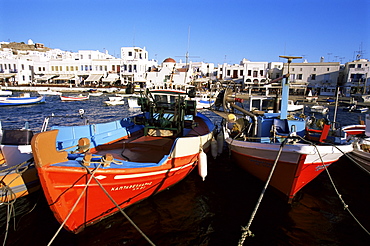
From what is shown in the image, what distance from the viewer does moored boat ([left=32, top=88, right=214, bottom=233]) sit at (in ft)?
18.9

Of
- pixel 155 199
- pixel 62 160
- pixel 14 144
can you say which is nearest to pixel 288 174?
pixel 155 199

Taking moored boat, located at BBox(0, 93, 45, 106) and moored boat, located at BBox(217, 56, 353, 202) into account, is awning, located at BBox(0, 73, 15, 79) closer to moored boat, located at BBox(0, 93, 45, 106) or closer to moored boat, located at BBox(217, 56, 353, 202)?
moored boat, located at BBox(0, 93, 45, 106)

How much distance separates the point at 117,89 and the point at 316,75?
50726 mm

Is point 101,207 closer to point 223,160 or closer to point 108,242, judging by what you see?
point 108,242

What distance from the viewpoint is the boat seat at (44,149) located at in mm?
5289

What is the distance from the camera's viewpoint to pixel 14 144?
9031mm

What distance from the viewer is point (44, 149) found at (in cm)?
549

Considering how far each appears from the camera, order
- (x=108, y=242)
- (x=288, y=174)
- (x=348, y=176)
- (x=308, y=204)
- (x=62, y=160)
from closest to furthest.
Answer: (x=62, y=160), (x=108, y=242), (x=288, y=174), (x=308, y=204), (x=348, y=176)

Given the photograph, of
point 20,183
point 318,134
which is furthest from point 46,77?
point 318,134

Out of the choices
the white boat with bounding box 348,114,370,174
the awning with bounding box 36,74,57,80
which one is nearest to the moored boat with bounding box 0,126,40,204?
the white boat with bounding box 348,114,370,174

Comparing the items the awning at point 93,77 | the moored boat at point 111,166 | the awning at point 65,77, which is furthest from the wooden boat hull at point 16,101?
the awning at point 65,77

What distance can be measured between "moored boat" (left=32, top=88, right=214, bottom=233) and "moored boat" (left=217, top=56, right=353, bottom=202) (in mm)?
1862

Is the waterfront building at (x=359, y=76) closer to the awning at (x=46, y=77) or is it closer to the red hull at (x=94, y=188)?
the red hull at (x=94, y=188)

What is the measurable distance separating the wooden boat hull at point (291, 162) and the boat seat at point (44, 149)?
660 cm
